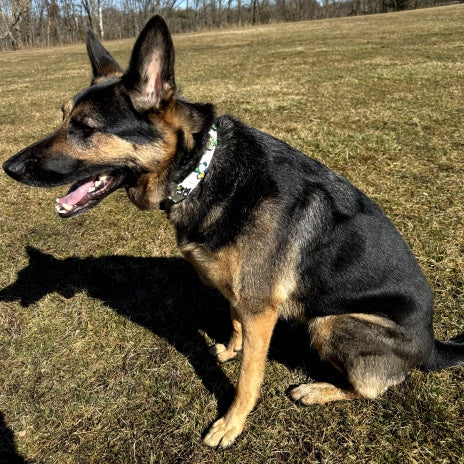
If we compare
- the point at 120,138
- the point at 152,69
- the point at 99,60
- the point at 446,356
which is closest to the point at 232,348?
the point at 446,356

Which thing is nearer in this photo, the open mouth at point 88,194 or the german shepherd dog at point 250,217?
the german shepherd dog at point 250,217

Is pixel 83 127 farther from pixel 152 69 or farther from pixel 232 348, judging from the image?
pixel 232 348

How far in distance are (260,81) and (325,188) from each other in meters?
12.4

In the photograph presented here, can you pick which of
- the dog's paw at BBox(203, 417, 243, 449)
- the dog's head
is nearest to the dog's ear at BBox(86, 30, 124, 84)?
the dog's head

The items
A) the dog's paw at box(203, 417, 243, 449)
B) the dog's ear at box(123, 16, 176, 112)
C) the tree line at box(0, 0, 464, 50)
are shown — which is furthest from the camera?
the tree line at box(0, 0, 464, 50)

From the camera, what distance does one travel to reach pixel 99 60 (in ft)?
9.57

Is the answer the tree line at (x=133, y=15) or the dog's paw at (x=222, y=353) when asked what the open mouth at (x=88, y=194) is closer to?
the dog's paw at (x=222, y=353)

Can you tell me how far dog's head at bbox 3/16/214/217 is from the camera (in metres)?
2.33

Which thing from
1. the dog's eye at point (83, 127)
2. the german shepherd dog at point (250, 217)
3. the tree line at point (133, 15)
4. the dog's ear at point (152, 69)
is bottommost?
the german shepherd dog at point (250, 217)

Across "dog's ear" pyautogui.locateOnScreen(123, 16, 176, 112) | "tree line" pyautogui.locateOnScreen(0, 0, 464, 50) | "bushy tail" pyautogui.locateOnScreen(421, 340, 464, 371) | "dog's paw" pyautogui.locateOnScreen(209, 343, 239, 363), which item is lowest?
"dog's paw" pyautogui.locateOnScreen(209, 343, 239, 363)

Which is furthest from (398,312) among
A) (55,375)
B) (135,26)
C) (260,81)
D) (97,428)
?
(135,26)

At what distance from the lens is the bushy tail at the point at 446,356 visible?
271cm

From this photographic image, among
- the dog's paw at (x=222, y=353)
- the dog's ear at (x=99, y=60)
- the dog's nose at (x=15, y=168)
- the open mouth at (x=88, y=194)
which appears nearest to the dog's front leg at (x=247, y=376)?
the dog's paw at (x=222, y=353)

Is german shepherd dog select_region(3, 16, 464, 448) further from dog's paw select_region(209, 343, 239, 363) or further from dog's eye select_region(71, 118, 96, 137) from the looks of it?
dog's paw select_region(209, 343, 239, 363)
